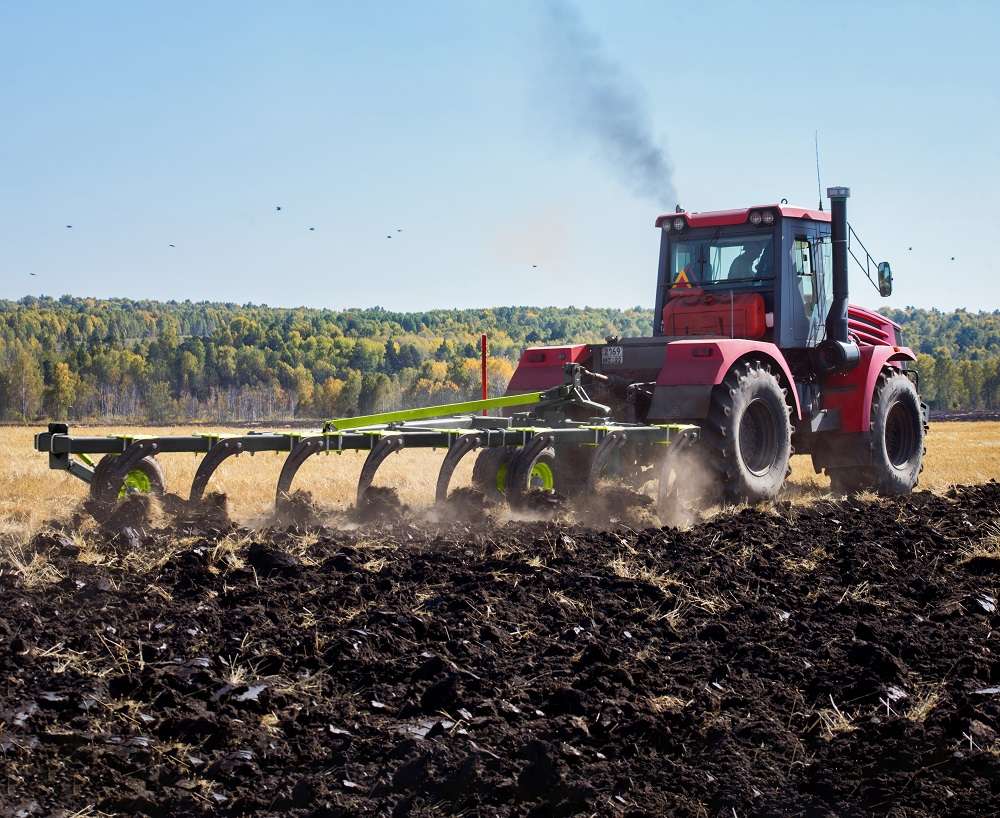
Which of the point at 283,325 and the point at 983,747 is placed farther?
the point at 283,325

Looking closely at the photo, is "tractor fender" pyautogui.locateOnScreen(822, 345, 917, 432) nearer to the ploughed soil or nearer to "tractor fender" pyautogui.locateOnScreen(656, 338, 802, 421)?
"tractor fender" pyautogui.locateOnScreen(656, 338, 802, 421)

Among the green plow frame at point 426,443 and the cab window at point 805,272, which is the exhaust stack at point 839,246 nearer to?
the cab window at point 805,272

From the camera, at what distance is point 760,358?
10992 mm

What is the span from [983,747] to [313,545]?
16.5 feet

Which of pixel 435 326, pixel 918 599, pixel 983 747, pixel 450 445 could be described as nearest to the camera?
pixel 983 747

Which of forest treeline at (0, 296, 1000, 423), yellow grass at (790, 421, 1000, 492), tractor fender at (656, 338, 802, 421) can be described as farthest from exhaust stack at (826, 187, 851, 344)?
forest treeline at (0, 296, 1000, 423)

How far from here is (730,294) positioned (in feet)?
38.5

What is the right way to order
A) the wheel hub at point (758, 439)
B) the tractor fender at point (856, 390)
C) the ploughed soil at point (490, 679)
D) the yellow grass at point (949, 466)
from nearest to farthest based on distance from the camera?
the ploughed soil at point (490, 679) < the wheel hub at point (758, 439) < the tractor fender at point (856, 390) < the yellow grass at point (949, 466)

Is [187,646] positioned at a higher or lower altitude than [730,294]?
lower

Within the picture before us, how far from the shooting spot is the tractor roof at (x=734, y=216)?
1142cm

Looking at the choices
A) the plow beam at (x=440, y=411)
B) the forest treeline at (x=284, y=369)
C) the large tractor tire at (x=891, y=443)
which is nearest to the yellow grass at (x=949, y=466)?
the large tractor tire at (x=891, y=443)

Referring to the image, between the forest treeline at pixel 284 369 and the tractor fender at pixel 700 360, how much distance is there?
73072 mm

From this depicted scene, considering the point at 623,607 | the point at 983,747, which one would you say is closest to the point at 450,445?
the point at 623,607

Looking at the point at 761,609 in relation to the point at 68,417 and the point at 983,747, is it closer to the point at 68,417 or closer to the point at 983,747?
the point at 983,747
